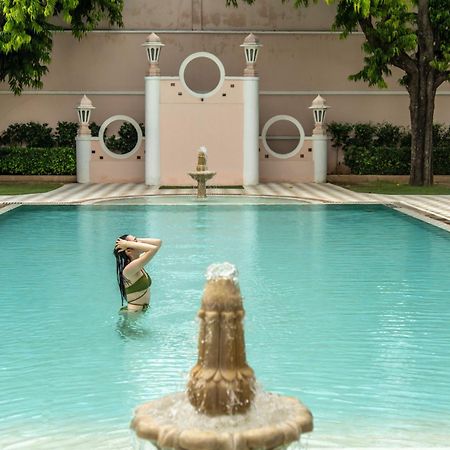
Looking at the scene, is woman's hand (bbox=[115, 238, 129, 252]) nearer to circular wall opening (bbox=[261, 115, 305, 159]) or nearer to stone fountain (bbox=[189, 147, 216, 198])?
stone fountain (bbox=[189, 147, 216, 198])

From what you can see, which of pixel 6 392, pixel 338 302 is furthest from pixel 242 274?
pixel 6 392

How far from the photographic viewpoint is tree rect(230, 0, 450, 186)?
78.9 feet

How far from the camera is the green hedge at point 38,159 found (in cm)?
2762

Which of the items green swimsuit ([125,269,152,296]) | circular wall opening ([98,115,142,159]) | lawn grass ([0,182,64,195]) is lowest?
lawn grass ([0,182,64,195])

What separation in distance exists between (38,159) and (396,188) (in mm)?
8822

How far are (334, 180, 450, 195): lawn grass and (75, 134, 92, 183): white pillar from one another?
242 inches

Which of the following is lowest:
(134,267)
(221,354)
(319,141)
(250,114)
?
(134,267)

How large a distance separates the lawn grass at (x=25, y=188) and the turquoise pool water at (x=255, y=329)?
7.19 m

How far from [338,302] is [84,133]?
1702 centimetres

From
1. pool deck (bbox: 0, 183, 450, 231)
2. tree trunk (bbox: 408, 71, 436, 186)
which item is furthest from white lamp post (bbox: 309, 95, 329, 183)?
tree trunk (bbox: 408, 71, 436, 186)

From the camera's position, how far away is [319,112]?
2747cm

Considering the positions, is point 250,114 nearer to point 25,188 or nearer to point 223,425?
point 25,188

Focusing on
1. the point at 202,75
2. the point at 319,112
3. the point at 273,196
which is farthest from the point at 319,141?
the point at 273,196

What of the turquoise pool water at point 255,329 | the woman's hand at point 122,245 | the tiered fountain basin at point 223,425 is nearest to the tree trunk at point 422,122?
the turquoise pool water at point 255,329
